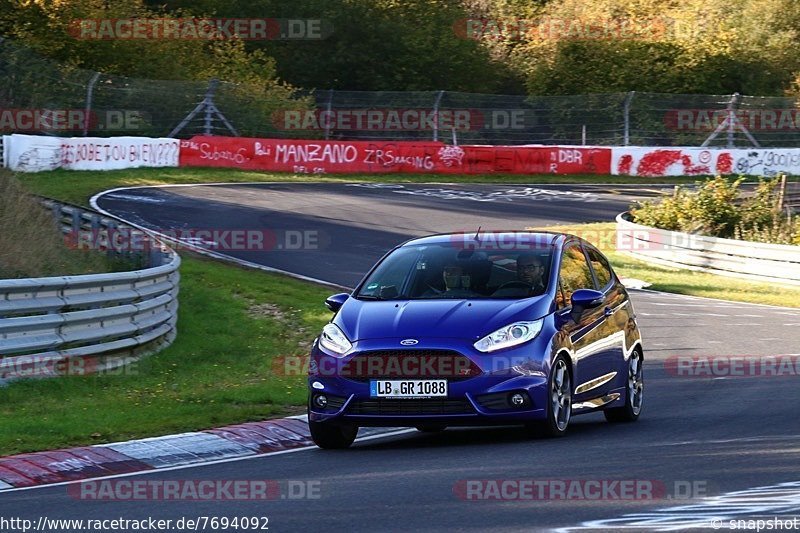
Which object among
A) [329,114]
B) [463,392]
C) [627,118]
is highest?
[329,114]

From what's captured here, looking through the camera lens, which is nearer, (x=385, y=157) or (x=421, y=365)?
(x=421, y=365)

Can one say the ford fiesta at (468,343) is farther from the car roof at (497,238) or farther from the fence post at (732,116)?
the fence post at (732,116)

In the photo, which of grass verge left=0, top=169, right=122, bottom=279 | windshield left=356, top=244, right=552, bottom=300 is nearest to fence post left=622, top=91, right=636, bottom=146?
grass verge left=0, top=169, right=122, bottom=279

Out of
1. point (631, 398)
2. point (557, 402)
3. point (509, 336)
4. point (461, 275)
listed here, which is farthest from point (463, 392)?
point (631, 398)

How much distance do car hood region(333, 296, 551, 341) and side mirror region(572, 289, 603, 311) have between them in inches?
10.4

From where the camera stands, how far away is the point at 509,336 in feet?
31.5

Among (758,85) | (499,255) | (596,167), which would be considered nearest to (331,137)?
(596,167)

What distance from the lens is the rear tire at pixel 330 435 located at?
984cm

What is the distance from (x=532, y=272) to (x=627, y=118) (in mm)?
36543

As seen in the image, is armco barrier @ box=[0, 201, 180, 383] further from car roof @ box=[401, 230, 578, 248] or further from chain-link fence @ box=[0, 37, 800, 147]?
chain-link fence @ box=[0, 37, 800, 147]

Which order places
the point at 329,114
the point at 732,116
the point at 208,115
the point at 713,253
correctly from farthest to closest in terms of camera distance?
the point at 732,116
the point at 329,114
the point at 208,115
the point at 713,253

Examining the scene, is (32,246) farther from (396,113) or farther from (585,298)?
(396,113)

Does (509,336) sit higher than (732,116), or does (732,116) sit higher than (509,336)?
(732,116)

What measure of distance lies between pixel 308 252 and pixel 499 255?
15.6 metres
